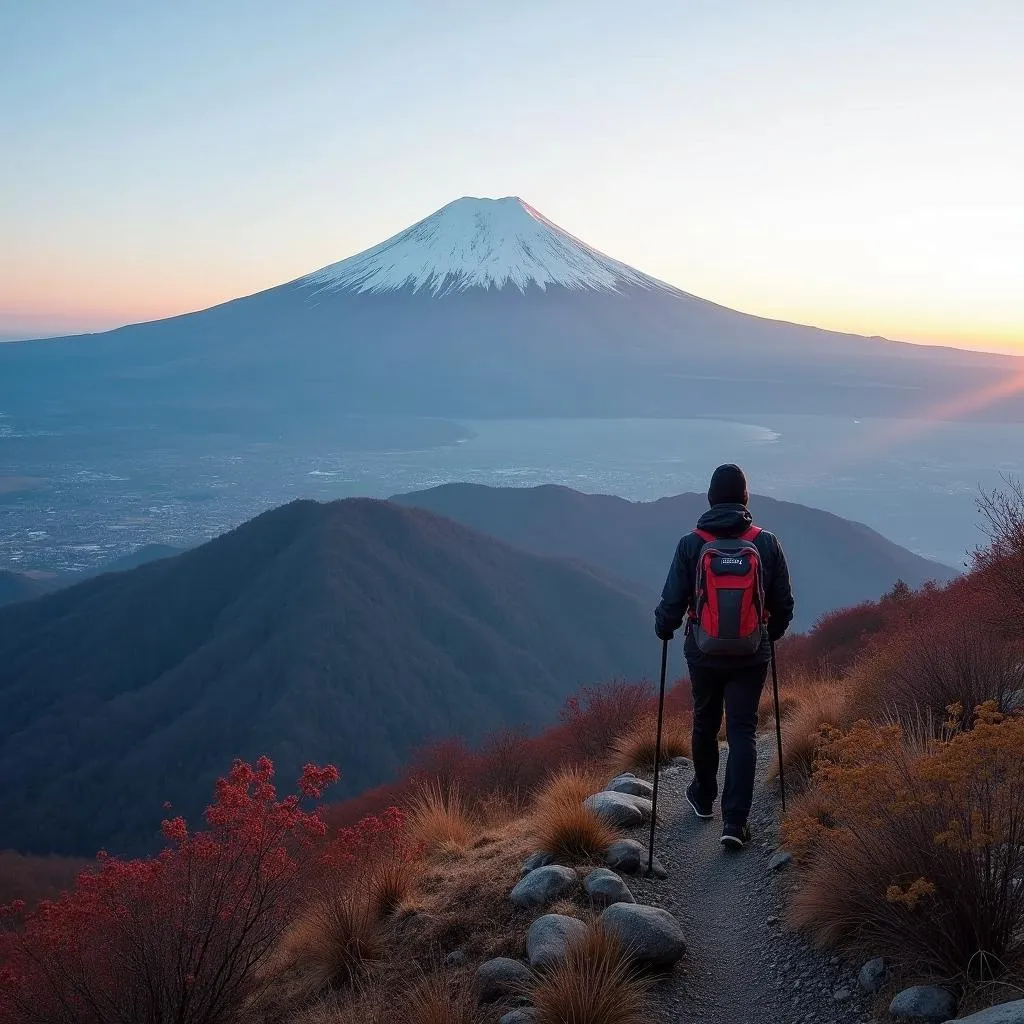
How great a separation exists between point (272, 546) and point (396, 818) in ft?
227

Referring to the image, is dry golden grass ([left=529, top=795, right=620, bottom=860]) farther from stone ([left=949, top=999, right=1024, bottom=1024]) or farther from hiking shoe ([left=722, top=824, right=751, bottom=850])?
stone ([left=949, top=999, right=1024, bottom=1024])

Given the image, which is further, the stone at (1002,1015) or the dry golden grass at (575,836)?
the dry golden grass at (575,836)

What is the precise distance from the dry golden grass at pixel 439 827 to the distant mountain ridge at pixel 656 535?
80.4 m

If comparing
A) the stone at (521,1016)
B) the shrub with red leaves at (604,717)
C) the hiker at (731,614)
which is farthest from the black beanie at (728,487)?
the shrub with red leaves at (604,717)

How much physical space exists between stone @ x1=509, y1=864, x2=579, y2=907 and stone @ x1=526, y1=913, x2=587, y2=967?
32 cm

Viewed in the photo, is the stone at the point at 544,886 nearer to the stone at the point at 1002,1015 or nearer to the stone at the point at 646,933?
the stone at the point at 646,933

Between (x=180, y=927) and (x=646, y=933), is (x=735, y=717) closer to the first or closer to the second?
(x=646, y=933)

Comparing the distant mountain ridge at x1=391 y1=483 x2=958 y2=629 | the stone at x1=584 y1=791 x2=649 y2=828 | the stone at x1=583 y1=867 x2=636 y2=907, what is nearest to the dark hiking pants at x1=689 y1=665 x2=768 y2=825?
the stone at x1=584 y1=791 x2=649 y2=828

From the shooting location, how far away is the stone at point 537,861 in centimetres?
443

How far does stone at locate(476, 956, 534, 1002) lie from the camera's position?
3383mm

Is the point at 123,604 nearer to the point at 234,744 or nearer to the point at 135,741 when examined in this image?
the point at 135,741

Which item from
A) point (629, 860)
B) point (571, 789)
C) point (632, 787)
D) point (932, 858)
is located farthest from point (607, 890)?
point (632, 787)

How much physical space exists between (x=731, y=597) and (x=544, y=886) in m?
1.69

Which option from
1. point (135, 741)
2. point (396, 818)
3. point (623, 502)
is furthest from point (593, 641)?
point (396, 818)
